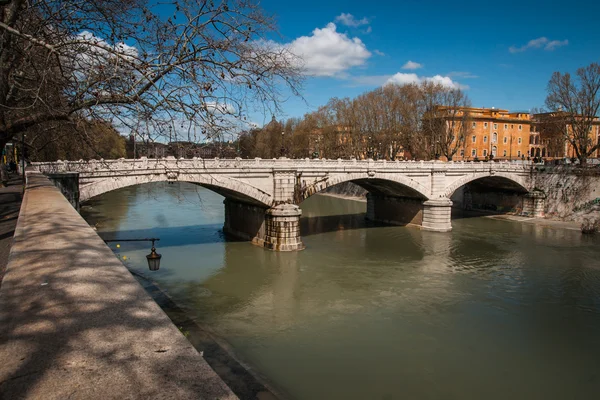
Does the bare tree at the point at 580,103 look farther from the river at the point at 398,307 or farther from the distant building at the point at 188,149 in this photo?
the distant building at the point at 188,149

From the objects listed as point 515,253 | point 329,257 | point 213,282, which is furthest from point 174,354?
point 515,253

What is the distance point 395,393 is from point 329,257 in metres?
12.7

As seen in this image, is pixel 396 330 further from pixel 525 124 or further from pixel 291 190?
pixel 525 124

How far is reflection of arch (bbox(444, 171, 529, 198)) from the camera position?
31859mm

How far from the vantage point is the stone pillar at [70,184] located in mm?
14402

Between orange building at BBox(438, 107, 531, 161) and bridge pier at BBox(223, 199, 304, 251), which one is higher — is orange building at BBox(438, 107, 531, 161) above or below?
above

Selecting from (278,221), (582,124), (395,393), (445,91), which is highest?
(445,91)

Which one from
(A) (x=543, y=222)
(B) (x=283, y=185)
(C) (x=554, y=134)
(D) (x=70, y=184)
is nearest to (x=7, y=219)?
(D) (x=70, y=184)

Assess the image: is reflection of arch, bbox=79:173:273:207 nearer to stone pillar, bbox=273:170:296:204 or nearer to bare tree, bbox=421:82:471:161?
stone pillar, bbox=273:170:296:204

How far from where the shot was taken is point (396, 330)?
505 inches

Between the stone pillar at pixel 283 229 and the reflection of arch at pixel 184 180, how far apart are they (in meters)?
0.79

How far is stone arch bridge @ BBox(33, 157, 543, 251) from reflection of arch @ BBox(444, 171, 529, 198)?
0.08 meters

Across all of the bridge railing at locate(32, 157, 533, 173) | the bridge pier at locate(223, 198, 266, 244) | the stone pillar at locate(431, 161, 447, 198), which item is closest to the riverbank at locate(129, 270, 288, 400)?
the bridge railing at locate(32, 157, 533, 173)

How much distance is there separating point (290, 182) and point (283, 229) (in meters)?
2.78
